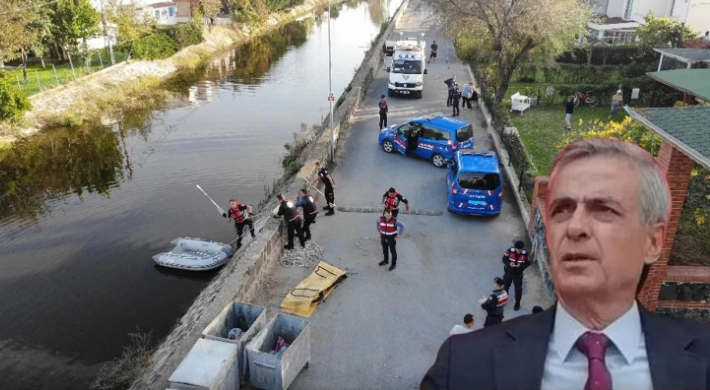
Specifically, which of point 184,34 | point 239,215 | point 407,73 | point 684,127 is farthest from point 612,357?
point 184,34

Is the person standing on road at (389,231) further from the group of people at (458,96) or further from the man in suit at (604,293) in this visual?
the group of people at (458,96)

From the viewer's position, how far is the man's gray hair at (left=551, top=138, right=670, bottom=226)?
165cm

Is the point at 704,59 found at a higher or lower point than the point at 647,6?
lower

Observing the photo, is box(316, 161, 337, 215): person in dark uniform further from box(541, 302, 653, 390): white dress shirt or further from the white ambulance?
the white ambulance

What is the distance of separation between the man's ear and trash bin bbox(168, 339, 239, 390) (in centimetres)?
689

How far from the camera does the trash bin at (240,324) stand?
28.0ft

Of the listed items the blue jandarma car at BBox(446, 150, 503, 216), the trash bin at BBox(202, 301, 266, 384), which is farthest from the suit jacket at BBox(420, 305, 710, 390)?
the blue jandarma car at BBox(446, 150, 503, 216)

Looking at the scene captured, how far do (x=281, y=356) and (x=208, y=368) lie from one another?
3.45 feet

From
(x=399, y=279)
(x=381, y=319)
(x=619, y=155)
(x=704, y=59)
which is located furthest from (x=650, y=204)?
(x=704, y=59)

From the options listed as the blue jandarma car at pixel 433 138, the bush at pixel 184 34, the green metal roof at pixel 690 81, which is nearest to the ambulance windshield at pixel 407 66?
the blue jandarma car at pixel 433 138

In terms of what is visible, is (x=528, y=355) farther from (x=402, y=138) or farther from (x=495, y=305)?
(x=402, y=138)

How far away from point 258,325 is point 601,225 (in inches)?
316

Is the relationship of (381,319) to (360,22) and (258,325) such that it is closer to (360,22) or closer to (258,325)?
(258,325)

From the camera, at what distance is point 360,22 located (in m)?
69.2
